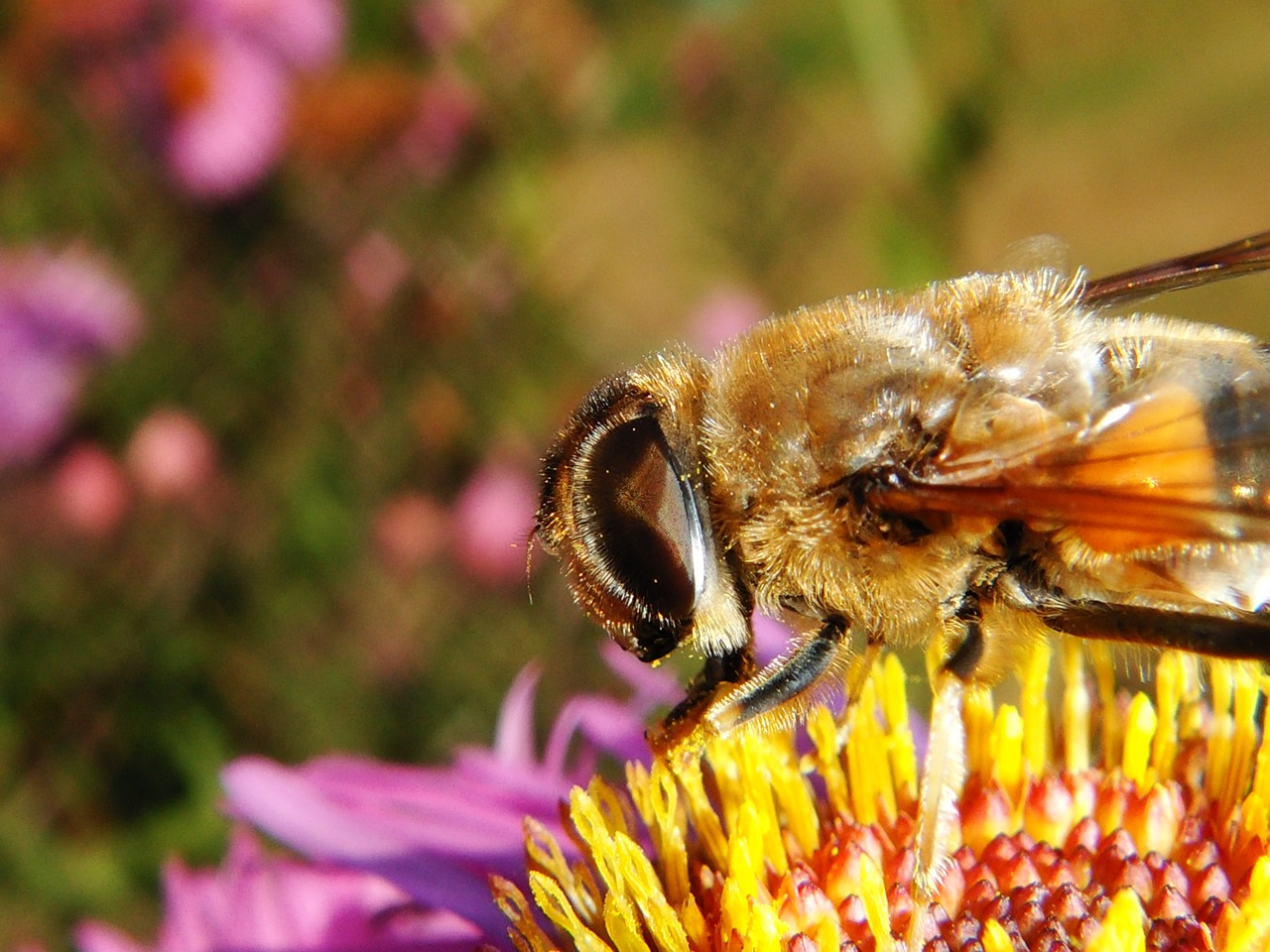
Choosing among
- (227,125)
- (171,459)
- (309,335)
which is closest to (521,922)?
(171,459)

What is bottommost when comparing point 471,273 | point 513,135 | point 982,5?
point 982,5

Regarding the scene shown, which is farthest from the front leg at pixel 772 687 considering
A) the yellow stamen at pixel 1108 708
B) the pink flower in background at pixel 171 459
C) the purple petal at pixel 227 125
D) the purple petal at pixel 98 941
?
the purple petal at pixel 227 125

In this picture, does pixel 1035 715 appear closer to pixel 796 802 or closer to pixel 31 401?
pixel 796 802

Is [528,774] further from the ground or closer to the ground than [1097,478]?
further from the ground

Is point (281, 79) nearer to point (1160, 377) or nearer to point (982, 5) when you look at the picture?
point (982, 5)

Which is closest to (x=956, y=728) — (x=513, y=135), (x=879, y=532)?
(x=879, y=532)

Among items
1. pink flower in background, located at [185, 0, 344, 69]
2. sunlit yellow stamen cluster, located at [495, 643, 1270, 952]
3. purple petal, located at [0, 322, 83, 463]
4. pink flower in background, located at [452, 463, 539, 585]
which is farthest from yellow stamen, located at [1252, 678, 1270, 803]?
pink flower in background, located at [185, 0, 344, 69]

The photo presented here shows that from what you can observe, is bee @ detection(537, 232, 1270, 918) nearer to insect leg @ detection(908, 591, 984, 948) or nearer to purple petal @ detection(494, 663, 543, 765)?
insect leg @ detection(908, 591, 984, 948)
